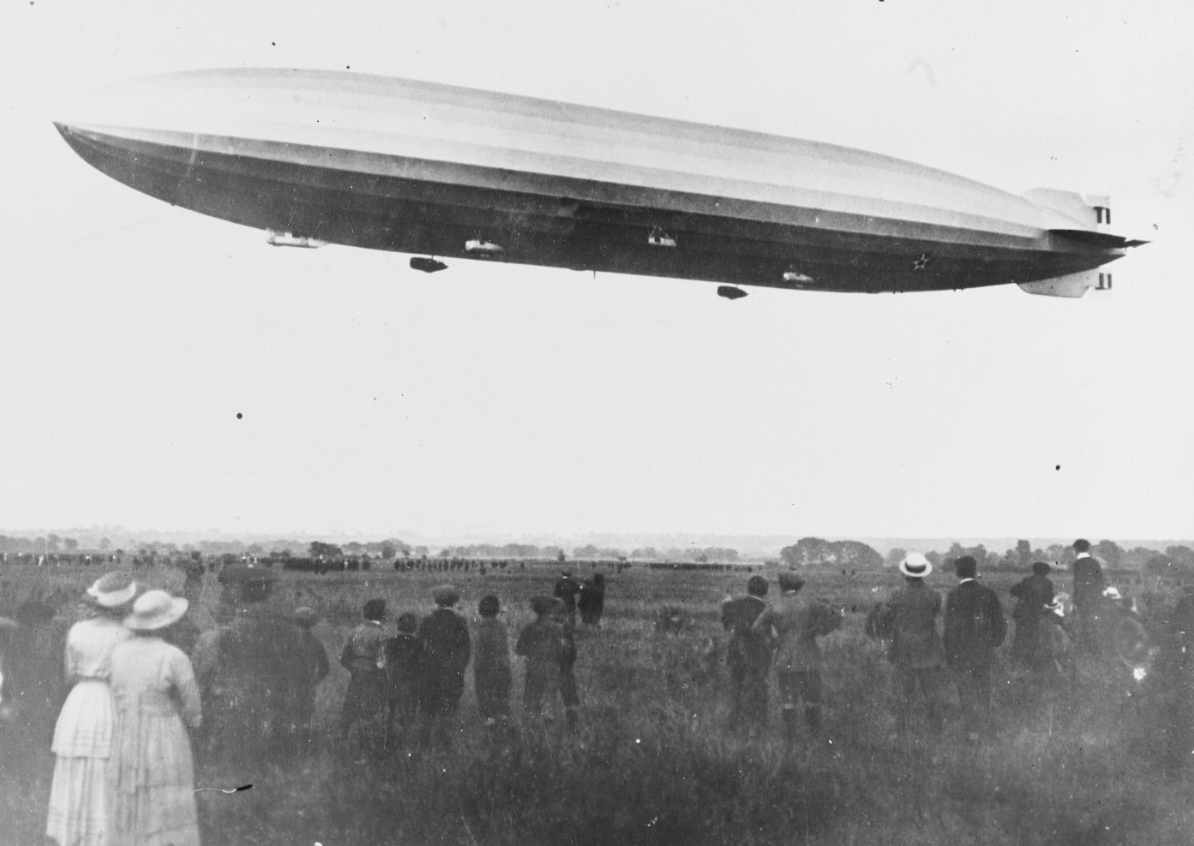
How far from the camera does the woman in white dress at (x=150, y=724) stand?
13.9 ft

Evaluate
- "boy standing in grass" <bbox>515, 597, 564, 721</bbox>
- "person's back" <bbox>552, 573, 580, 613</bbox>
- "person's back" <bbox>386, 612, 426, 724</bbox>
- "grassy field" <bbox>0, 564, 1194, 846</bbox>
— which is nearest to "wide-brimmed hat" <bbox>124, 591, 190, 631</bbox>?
"grassy field" <bbox>0, 564, 1194, 846</bbox>

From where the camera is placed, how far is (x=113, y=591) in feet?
14.2

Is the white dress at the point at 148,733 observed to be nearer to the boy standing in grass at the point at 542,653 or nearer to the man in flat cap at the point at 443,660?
the man in flat cap at the point at 443,660

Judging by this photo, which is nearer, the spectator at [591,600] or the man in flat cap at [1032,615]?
the spectator at [591,600]

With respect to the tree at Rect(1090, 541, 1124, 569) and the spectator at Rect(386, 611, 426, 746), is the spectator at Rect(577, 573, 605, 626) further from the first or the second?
the tree at Rect(1090, 541, 1124, 569)

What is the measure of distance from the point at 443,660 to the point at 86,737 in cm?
184

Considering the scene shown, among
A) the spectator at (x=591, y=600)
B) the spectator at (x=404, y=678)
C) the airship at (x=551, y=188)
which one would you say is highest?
the airship at (x=551, y=188)

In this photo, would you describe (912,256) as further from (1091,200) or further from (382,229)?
(382,229)

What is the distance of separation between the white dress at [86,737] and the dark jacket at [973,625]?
493 centimetres

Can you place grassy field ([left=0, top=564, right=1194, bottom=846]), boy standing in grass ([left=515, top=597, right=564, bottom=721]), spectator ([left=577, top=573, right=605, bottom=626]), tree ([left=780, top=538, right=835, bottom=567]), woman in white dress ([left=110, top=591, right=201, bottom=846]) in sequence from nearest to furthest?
woman in white dress ([left=110, top=591, right=201, bottom=846]) → grassy field ([left=0, top=564, right=1194, bottom=846]) → boy standing in grass ([left=515, top=597, right=564, bottom=721]) → spectator ([left=577, top=573, right=605, bottom=626]) → tree ([left=780, top=538, right=835, bottom=567])

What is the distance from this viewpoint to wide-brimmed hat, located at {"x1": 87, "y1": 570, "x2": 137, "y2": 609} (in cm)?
428

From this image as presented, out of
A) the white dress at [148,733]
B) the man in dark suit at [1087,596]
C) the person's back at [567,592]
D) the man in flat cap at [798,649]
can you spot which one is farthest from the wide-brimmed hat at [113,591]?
the man in dark suit at [1087,596]

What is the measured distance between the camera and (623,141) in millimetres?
5586

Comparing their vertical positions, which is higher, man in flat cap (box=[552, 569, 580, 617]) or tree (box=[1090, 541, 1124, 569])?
tree (box=[1090, 541, 1124, 569])
